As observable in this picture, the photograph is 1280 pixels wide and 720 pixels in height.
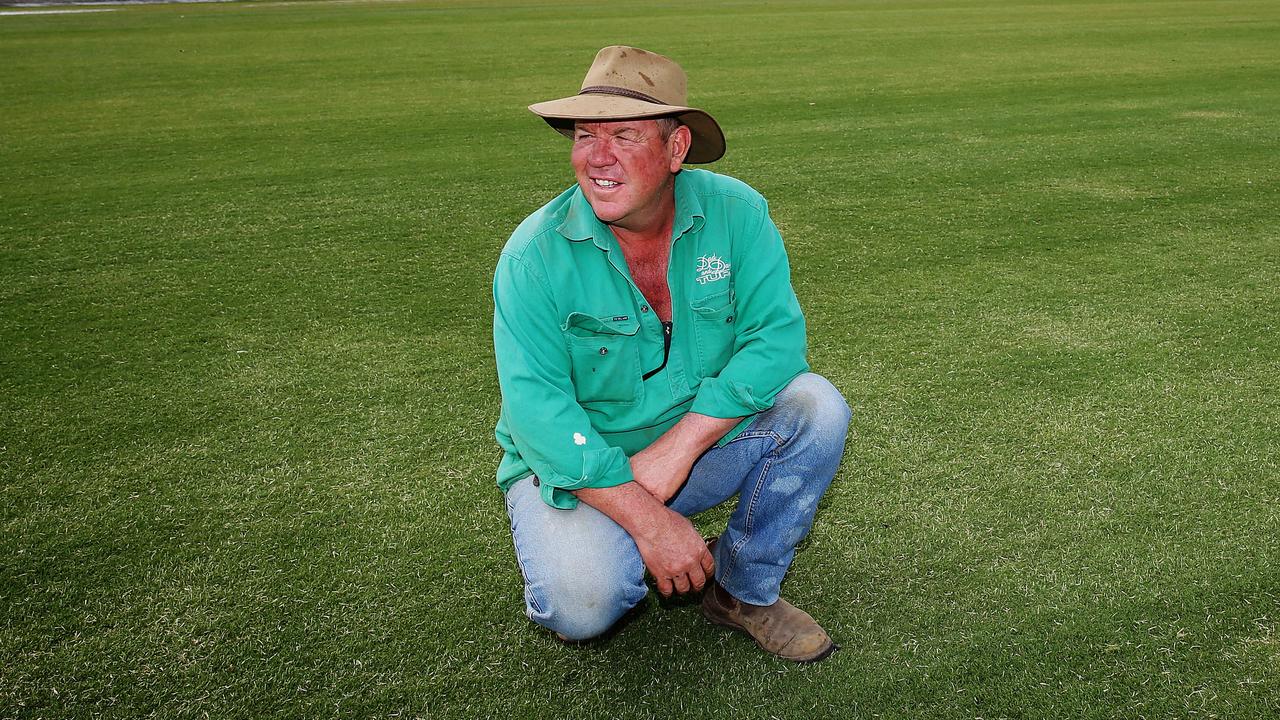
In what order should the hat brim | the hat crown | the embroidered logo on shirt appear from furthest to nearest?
1. the embroidered logo on shirt
2. the hat crown
3. the hat brim

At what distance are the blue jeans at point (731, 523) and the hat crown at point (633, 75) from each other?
79cm

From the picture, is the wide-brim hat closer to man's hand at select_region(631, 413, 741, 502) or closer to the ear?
the ear

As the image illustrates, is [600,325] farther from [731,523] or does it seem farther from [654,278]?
[731,523]

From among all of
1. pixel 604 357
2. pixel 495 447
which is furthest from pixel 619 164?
pixel 495 447

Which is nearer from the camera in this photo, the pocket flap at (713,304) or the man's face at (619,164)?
the man's face at (619,164)

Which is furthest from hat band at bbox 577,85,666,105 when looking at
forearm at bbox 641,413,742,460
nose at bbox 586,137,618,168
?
forearm at bbox 641,413,742,460

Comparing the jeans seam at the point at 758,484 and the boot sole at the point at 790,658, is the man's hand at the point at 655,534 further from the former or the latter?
the boot sole at the point at 790,658

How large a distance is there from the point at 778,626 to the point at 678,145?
1.25 m

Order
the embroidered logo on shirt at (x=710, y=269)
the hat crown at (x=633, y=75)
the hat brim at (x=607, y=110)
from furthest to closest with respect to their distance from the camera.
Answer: the embroidered logo on shirt at (x=710, y=269) → the hat crown at (x=633, y=75) → the hat brim at (x=607, y=110)

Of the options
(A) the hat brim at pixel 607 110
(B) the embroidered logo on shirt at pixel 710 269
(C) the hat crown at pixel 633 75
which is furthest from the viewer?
(B) the embroidered logo on shirt at pixel 710 269

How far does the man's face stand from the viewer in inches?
90.7

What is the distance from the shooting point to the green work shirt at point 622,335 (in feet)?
7.36

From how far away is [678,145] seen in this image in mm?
2412

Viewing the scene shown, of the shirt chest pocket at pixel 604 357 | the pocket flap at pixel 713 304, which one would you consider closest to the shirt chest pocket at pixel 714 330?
the pocket flap at pixel 713 304
